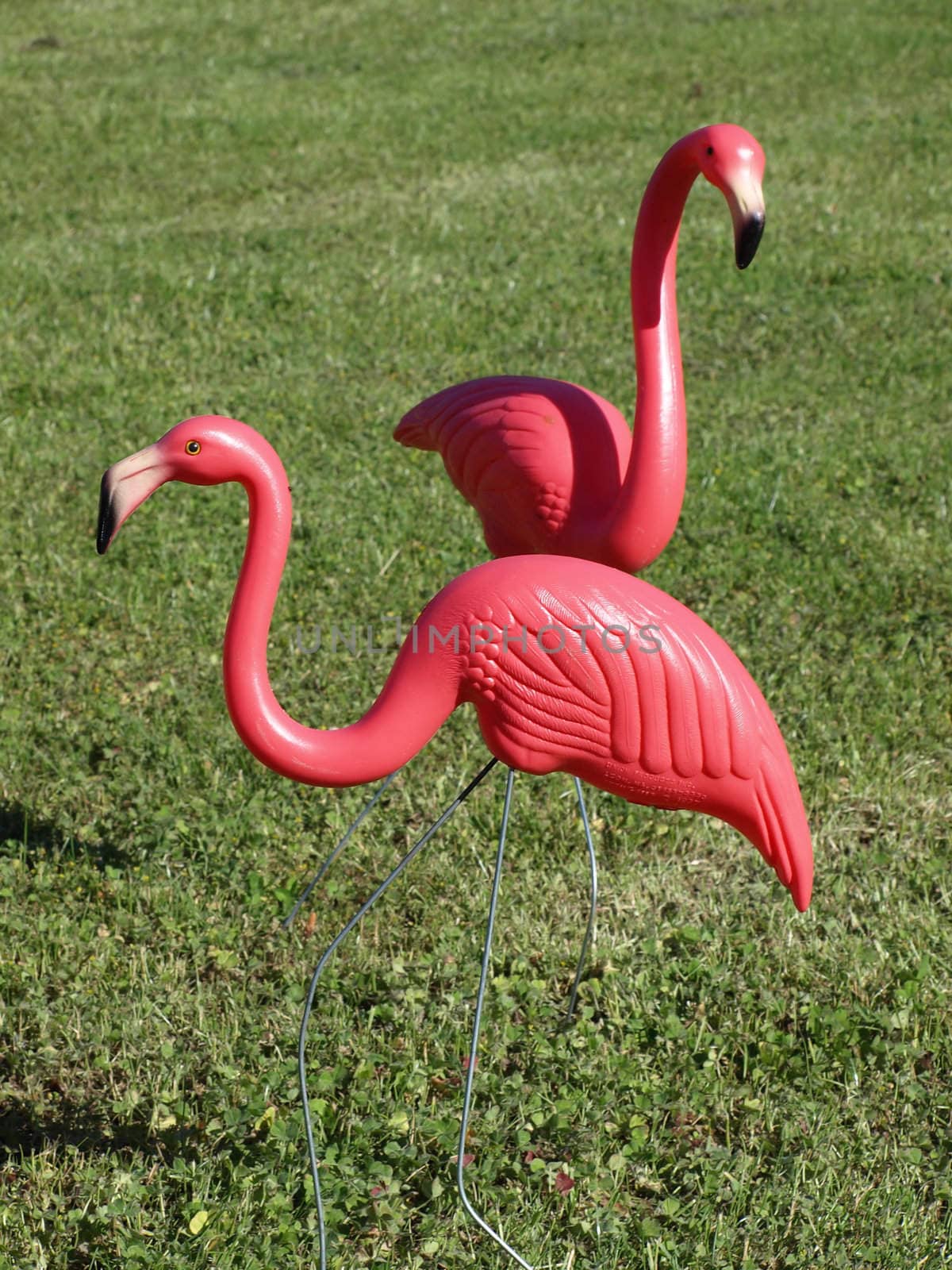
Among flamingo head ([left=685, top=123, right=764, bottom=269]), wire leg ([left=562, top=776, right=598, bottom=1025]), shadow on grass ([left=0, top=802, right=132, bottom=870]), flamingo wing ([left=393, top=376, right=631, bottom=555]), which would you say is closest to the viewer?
flamingo head ([left=685, top=123, right=764, bottom=269])

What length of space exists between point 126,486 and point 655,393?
1231 millimetres

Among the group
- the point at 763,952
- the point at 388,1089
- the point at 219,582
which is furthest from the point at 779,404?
the point at 388,1089

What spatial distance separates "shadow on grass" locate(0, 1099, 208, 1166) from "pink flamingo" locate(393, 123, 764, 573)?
5.47ft

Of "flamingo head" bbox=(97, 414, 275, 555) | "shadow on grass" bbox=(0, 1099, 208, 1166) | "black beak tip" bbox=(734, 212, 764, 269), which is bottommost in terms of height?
"shadow on grass" bbox=(0, 1099, 208, 1166)

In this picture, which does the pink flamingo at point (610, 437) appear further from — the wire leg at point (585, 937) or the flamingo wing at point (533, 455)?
the wire leg at point (585, 937)

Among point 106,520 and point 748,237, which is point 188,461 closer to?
point 106,520

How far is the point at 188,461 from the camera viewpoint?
248cm

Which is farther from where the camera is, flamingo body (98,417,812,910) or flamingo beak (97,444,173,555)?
flamingo body (98,417,812,910)

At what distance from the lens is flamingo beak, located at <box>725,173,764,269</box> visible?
8.55 feet

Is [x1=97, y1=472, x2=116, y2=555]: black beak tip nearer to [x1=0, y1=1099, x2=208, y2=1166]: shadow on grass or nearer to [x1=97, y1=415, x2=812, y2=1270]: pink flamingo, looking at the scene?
[x1=97, y1=415, x2=812, y2=1270]: pink flamingo

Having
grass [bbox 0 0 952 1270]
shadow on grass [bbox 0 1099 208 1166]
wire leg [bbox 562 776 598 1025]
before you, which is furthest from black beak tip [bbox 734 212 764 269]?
shadow on grass [bbox 0 1099 208 1166]

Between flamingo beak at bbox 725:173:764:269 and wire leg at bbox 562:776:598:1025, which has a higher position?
flamingo beak at bbox 725:173:764:269

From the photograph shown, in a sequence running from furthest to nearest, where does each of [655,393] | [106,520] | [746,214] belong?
[655,393], [746,214], [106,520]

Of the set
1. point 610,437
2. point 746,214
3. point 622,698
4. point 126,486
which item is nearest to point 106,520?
point 126,486
